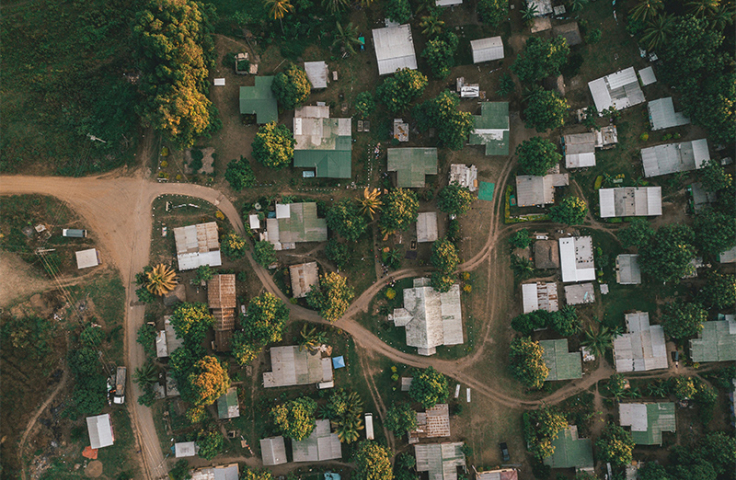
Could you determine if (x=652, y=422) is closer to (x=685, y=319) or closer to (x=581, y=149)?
(x=685, y=319)

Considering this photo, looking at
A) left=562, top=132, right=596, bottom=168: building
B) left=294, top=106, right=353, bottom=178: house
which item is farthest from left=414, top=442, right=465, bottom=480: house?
left=562, top=132, right=596, bottom=168: building

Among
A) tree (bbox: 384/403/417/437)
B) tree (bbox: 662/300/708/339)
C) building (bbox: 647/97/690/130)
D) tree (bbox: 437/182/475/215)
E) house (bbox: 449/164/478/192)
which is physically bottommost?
tree (bbox: 384/403/417/437)

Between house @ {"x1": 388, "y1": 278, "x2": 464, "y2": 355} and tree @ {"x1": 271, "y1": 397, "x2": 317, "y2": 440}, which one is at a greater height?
house @ {"x1": 388, "y1": 278, "x2": 464, "y2": 355}

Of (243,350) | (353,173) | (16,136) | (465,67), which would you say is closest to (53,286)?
(16,136)

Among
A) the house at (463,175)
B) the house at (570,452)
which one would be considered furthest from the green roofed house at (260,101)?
the house at (570,452)

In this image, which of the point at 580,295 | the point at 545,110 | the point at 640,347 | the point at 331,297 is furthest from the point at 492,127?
the point at 640,347

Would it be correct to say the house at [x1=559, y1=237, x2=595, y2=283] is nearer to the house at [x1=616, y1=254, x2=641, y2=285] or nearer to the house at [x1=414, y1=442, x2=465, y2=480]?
the house at [x1=616, y1=254, x2=641, y2=285]
